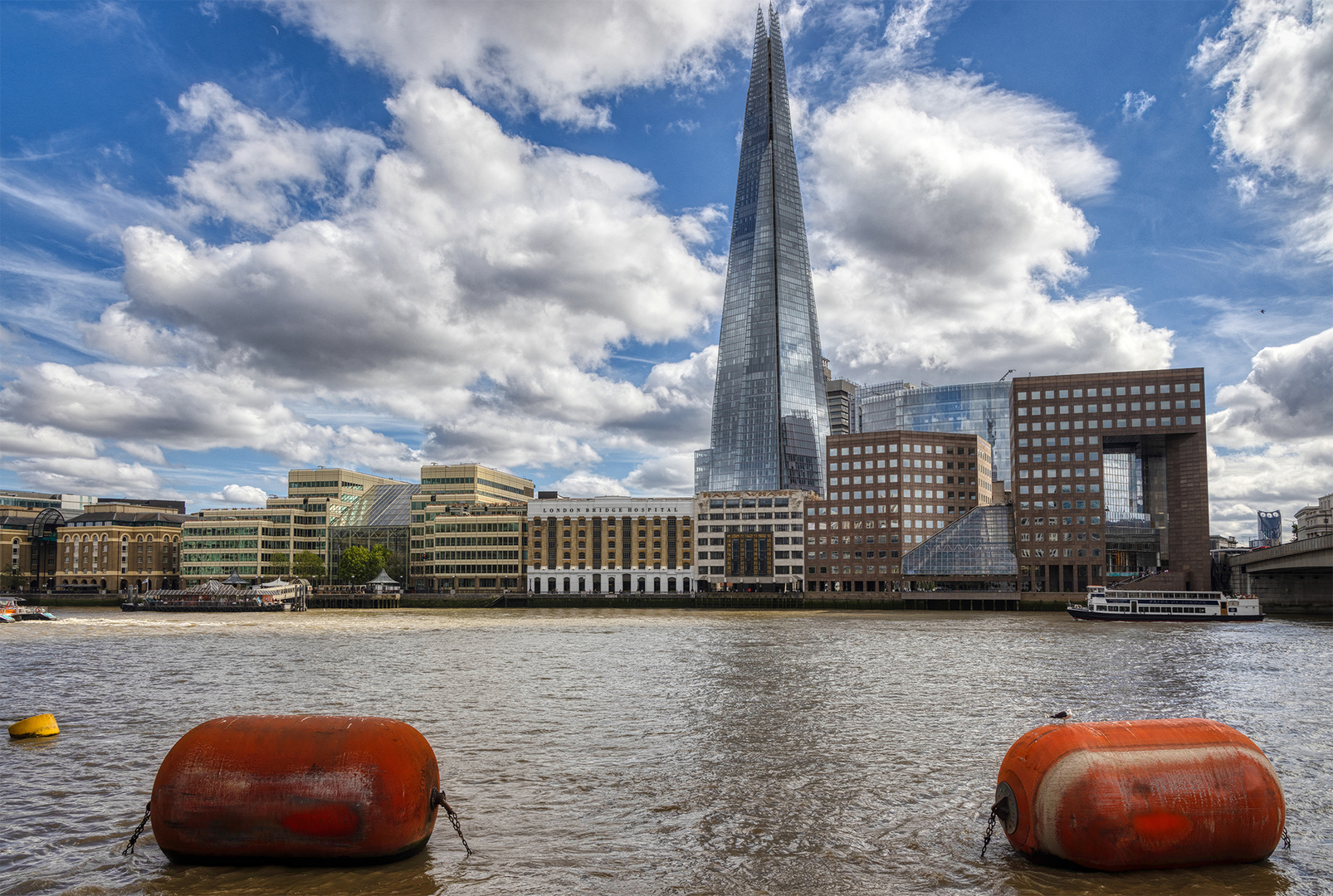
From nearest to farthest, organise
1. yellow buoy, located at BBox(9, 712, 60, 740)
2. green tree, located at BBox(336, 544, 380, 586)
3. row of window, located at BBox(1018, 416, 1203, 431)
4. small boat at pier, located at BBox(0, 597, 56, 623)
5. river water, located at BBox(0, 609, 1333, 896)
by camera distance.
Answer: river water, located at BBox(0, 609, 1333, 896), yellow buoy, located at BBox(9, 712, 60, 740), small boat at pier, located at BBox(0, 597, 56, 623), row of window, located at BBox(1018, 416, 1203, 431), green tree, located at BBox(336, 544, 380, 586)

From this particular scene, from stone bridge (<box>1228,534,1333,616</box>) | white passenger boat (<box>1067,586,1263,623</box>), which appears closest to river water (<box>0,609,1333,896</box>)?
white passenger boat (<box>1067,586,1263,623</box>)

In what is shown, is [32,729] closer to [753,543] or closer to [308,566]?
[753,543]

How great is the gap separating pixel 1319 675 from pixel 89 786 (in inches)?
2296

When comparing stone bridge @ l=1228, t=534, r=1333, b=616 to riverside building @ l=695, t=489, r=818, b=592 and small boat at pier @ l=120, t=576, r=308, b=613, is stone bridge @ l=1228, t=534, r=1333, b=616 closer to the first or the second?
riverside building @ l=695, t=489, r=818, b=592

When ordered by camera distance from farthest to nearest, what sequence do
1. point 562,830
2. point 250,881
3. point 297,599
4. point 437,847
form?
1. point 297,599
2. point 562,830
3. point 437,847
4. point 250,881

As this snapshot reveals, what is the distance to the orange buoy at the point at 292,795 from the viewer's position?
1586 cm

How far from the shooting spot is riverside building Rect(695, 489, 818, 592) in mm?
189125

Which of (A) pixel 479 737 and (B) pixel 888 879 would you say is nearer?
(B) pixel 888 879

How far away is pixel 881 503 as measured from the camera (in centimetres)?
18588

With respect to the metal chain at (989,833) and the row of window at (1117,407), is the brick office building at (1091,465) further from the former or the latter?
the metal chain at (989,833)

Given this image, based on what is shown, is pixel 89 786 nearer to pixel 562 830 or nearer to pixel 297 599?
pixel 562 830

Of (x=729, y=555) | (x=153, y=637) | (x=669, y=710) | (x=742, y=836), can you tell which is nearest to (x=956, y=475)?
(x=729, y=555)

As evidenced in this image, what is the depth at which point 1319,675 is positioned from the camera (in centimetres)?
5053

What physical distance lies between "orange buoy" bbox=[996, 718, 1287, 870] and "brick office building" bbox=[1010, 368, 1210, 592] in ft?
533
